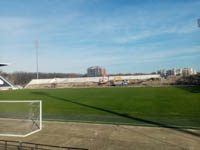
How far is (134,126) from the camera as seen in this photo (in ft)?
34.5

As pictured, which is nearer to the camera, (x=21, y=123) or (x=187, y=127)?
(x=187, y=127)

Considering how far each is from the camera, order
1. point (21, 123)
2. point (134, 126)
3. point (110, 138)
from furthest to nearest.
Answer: point (21, 123) < point (134, 126) < point (110, 138)

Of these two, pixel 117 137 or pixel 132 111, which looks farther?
pixel 132 111

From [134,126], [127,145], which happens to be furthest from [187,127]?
[127,145]

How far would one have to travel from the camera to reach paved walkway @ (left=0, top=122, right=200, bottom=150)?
7586 millimetres

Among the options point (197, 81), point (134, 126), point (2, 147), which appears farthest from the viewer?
point (197, 81)

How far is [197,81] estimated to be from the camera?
168ft

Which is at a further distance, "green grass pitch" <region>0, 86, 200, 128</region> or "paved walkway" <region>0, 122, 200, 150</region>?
"green grass pitch" <region>0, 86, 200, 128</region>

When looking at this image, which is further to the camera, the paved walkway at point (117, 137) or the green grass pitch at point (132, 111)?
the green grass pitch at point (132, 111)

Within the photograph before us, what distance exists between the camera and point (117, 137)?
8.72 meters

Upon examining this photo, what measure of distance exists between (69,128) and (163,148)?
5582 mm

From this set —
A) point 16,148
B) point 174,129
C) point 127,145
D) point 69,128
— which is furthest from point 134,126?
point 16,148

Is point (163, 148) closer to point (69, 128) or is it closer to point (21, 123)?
point (69, 128)

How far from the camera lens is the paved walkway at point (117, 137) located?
7586 millimetres
